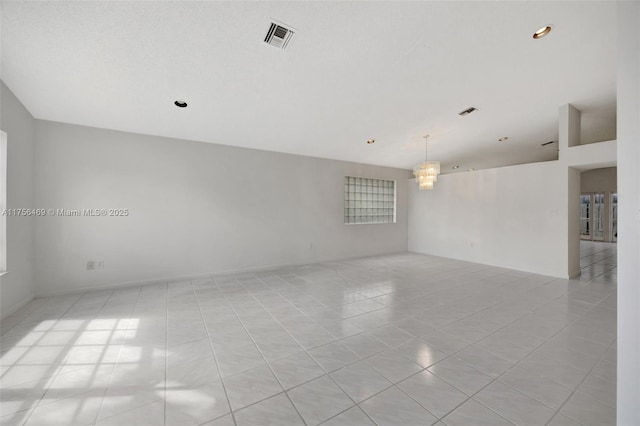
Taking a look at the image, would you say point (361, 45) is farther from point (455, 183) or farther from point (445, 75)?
point (455, 183)

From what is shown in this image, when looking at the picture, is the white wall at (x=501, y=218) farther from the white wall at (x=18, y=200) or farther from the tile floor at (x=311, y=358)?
the white wall at (x=18, y=200)

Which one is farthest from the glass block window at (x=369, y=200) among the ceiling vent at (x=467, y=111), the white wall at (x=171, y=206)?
the ceiling vent at (x=467, y=111)

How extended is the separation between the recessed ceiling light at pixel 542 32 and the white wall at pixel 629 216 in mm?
1928

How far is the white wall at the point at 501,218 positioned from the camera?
4.65 meters

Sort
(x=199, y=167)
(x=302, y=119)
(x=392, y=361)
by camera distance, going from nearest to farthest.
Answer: (x=392, y=361) < (x=302, y=119) < (x=199, y=167)

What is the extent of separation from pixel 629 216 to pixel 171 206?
502 cm

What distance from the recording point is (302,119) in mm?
4078

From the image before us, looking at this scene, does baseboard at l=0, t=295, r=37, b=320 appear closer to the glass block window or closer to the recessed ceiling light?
the glass block window

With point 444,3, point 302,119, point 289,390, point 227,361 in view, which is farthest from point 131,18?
point 289,390

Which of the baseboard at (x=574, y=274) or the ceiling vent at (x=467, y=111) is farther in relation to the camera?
the baseboard at (x=574, y=274)

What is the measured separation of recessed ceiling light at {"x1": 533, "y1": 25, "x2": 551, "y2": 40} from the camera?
2.66 meters

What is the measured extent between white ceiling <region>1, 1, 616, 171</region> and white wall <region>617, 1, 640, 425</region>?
155cm

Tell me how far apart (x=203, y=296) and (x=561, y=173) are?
21.3 ft

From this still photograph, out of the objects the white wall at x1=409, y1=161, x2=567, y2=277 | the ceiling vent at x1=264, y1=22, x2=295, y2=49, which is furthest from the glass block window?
the ceiling vent at x1=264, y1=22, x2=295, y2=49
